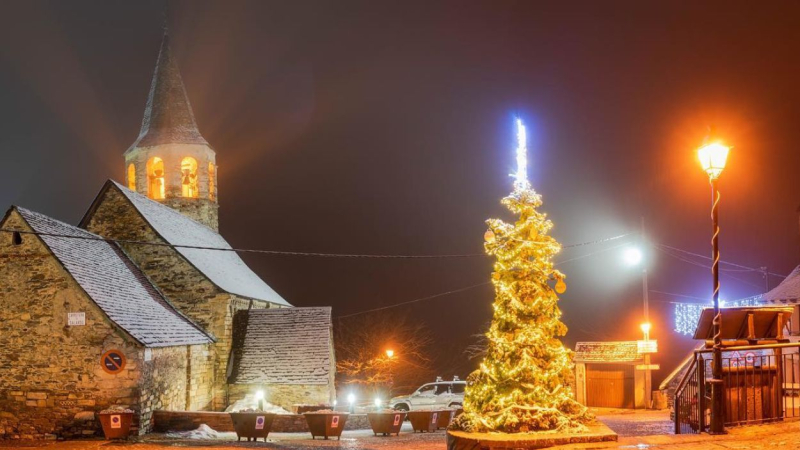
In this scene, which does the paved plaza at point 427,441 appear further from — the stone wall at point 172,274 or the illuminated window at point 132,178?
the illuminated window at point 132,178

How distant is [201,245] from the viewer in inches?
1193

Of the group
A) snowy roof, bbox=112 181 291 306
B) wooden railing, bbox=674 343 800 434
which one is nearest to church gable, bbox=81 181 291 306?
snowy roof, bbox=112 181 291 306

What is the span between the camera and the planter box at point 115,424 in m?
16.3

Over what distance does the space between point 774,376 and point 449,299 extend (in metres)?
52.2

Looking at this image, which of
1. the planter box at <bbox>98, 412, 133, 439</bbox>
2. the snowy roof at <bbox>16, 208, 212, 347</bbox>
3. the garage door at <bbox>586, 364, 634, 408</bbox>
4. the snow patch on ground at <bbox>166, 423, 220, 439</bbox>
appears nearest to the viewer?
the planter box at <bbox>98, 412, 133, 439</bbox>

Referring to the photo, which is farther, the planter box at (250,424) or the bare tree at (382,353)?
the bare tree at (382,353)

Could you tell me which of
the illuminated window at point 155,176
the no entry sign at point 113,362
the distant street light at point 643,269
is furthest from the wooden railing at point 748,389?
the illuminated window at point 155,176

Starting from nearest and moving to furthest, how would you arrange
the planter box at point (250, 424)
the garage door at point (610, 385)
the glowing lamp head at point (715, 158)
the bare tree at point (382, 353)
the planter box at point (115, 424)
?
the glowing lamp head at point (715, 158), the planter box at point (115, 424), the planter box at point (250, 424), the garage door at point (610, 385), the bare tree at point (382, 353)

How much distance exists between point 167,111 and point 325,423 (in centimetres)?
2267

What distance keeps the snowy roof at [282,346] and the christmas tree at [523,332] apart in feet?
48.4

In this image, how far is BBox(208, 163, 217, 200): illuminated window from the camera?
3466cm

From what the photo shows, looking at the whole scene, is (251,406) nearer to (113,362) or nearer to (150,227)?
(113,362)

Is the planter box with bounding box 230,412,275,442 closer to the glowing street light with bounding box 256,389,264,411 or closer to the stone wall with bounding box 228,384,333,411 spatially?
the glowing street light with bounding box 256,389,264,411

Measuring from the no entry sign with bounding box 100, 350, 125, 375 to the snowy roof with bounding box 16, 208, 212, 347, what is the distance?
61 cm
